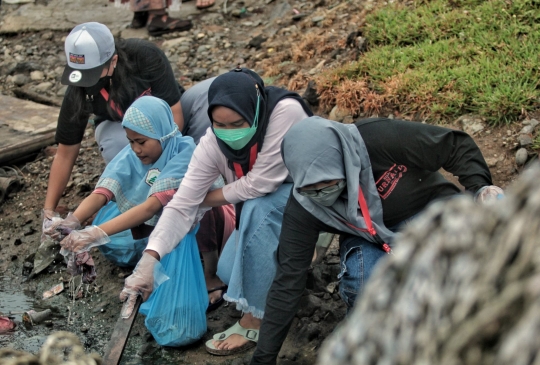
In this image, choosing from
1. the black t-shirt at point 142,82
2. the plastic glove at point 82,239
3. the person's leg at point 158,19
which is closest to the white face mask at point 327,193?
the plastic glove at point 82,239

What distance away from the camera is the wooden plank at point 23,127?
5684 mm

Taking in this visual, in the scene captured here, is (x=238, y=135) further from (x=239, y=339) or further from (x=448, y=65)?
(x=448, y=65)

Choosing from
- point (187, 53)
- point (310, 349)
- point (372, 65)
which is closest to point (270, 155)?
point (310, 349)

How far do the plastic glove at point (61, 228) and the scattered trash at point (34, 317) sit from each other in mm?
518

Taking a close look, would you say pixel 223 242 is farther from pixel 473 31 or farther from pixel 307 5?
pixel 307 5

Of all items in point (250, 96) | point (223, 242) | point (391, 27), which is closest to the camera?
point (250, 96)

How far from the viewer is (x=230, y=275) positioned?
363 centimetres

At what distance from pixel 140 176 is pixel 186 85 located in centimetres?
244

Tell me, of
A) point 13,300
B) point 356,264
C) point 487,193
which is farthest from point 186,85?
point 487,193

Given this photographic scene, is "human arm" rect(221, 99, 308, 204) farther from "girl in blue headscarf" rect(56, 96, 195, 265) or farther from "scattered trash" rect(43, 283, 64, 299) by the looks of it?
"scattered trash" rect(43, 283, 64, 299)

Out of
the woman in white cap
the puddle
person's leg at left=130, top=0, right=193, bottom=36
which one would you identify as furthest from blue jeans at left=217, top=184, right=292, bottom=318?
person's leg at left=130, top=0, right=193, bottom=36

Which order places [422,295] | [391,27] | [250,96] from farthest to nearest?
[391,27], [250,96], [422,295]

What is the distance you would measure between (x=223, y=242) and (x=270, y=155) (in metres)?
0.84

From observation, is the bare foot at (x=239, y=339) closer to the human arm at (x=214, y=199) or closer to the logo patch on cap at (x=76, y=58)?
the human arm at (x=214, y=199)
